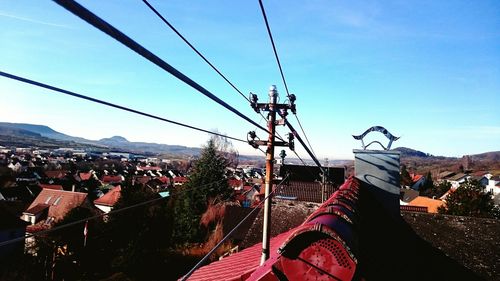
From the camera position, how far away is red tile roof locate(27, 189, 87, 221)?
31391 millimetres

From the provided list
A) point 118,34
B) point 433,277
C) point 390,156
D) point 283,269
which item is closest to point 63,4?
point 118,34

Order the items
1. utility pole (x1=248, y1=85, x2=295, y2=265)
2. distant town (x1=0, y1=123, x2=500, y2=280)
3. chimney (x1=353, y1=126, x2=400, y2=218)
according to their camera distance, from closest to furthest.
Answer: utility pole (x1=248, y1=85, x2=295, y2=265)
chimney (x1=353, y1=126, x2=400, y2=218)
distant town (x1=0, y1=123, x2=500, y2=280)

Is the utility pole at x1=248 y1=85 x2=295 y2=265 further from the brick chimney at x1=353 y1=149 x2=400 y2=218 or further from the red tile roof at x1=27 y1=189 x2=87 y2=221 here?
the red tile roof at x1=27 y1=189 x2=87 y2=221

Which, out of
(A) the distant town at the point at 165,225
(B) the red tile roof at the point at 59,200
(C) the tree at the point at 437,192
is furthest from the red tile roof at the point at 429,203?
(B) the red tile roof at the point at 59,200

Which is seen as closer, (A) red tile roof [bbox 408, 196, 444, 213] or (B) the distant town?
(B) the distant town

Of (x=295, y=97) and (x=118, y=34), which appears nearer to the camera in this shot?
(x=118, y=34)

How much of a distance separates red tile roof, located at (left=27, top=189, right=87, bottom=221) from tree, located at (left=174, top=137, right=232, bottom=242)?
35.6 ft

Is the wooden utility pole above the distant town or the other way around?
above

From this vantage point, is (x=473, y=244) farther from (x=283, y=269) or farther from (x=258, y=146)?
(x=283, y=269)

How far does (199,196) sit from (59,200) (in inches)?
677

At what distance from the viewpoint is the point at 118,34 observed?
41.8 inches

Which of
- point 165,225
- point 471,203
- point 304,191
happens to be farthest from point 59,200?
point 471,203

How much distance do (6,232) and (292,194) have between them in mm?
17714

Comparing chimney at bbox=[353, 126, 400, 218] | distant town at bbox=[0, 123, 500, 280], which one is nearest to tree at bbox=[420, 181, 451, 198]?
distant town at bbox=[0, 123, 500, 280]
